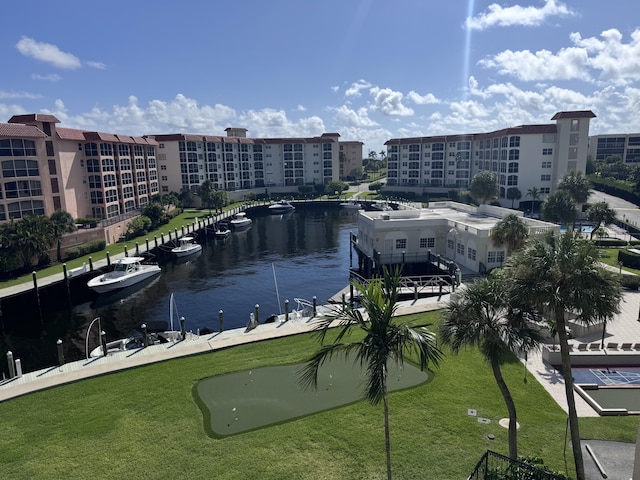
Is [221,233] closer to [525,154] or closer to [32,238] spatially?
[32,238]

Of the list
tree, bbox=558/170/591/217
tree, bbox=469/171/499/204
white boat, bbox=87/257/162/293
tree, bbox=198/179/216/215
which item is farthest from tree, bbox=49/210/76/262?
tree, bbox=558/170/591/217

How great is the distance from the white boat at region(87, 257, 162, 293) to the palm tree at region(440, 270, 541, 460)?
4402 cm

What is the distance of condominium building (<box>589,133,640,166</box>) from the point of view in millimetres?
151875

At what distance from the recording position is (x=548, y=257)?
44.0ft

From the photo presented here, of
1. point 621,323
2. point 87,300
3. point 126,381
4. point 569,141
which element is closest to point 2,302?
point 87,300

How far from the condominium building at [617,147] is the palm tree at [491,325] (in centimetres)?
16631

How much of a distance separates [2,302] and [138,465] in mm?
36655

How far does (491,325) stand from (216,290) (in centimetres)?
4180

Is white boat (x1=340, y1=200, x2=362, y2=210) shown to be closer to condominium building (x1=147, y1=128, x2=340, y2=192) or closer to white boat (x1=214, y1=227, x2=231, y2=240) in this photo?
condominium building (x1=147, y1=128, x2=340, y2=192)

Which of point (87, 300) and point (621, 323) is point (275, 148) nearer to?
point (87, 300)

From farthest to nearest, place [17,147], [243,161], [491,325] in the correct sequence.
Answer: [243,161], [17,147], [491,325]

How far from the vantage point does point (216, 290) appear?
52344 millimetres

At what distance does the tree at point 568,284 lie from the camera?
42.3ft

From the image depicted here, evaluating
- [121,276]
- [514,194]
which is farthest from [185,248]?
[514,194]
